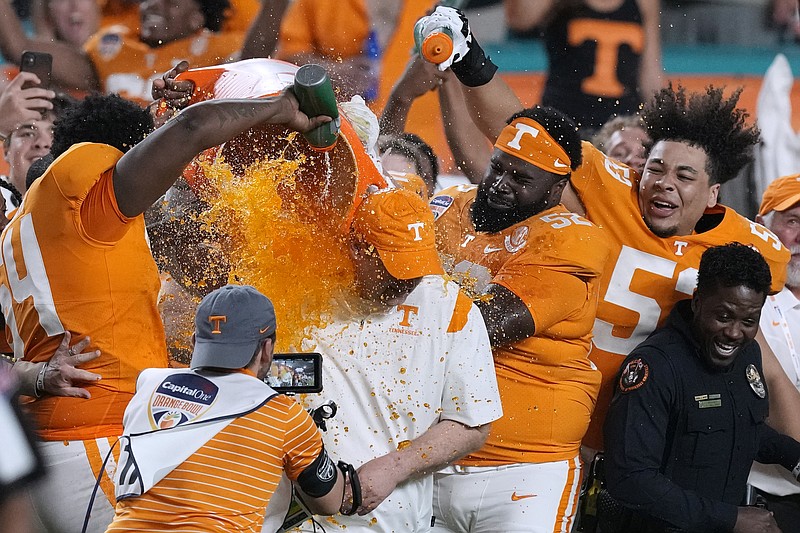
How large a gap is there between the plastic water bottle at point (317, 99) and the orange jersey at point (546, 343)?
1.04 metres

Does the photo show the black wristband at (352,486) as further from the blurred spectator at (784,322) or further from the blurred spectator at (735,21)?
the blurred spectator at (735,21)

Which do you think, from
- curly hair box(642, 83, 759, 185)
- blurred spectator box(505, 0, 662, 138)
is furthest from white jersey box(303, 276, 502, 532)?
blurred spectator box(505, 0, 662, 138)

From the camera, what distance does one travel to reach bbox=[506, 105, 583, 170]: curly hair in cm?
439

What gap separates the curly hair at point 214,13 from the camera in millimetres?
7145

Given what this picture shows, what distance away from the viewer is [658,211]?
4.62 meters

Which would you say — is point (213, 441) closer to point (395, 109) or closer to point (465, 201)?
point (465, 201)

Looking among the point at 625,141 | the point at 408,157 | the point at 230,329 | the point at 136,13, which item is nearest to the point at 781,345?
the point at 625,141

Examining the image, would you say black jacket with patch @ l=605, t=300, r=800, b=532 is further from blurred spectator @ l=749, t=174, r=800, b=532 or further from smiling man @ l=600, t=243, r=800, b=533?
blurred spectator @ l=749, t=174, r=800, b=532

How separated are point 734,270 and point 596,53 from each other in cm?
356

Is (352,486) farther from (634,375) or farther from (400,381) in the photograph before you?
(634,375)

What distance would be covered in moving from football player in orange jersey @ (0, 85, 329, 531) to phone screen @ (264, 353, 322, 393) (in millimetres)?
567

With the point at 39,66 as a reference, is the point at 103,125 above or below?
below

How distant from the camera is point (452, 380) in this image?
3.52 m

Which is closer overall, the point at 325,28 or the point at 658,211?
the point at 658,211
